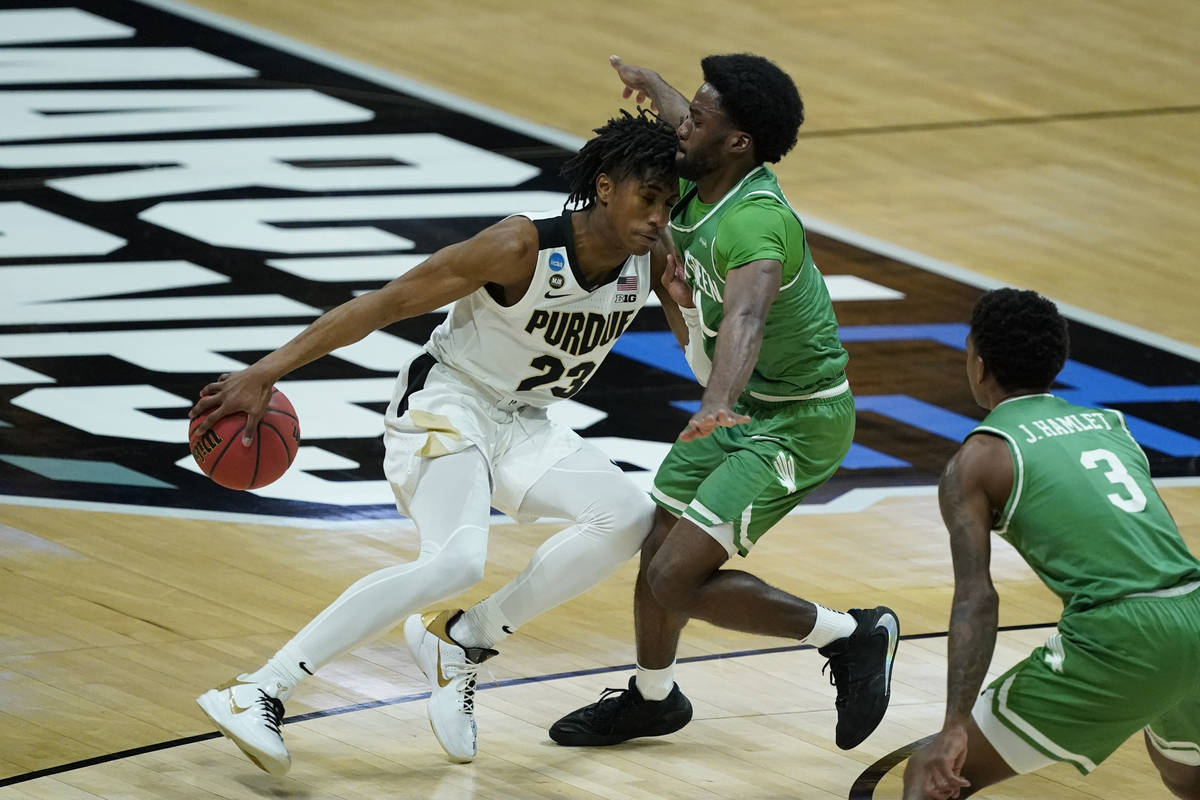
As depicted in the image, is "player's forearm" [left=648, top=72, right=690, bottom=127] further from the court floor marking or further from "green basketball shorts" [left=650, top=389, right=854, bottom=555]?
the court floor marking

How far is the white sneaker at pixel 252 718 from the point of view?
5383 mm

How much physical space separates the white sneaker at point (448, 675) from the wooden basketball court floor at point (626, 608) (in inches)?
3.9

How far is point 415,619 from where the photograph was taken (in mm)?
5961

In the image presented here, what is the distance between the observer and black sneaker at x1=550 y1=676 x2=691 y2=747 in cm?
596

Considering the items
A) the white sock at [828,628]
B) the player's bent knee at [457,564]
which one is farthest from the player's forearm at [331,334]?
the white sock at [828,628]

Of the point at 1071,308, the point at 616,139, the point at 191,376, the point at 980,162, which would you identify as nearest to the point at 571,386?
the point at 616,139

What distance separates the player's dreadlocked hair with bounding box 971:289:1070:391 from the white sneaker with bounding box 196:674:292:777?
6.95ft

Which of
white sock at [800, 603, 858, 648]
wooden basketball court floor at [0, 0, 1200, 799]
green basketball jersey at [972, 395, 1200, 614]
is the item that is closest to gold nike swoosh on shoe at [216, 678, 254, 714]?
wooden basketball court floor at [0, 0, 1200, 799]

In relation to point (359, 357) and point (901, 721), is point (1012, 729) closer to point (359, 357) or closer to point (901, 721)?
point (901, 721)

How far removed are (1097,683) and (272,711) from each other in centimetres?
222

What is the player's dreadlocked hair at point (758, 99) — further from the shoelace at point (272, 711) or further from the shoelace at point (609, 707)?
the shoelace at point (272, 711)

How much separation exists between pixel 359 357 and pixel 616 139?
4.10 m

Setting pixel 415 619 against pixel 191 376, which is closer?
pixel 415 619

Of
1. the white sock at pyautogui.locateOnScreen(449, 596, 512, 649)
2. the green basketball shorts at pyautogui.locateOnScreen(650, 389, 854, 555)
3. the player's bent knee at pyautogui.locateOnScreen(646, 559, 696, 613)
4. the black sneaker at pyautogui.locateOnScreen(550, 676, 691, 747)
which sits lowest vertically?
the black sneaker at pyautogui.locateOnScreen(550, 676, 691, 747)
